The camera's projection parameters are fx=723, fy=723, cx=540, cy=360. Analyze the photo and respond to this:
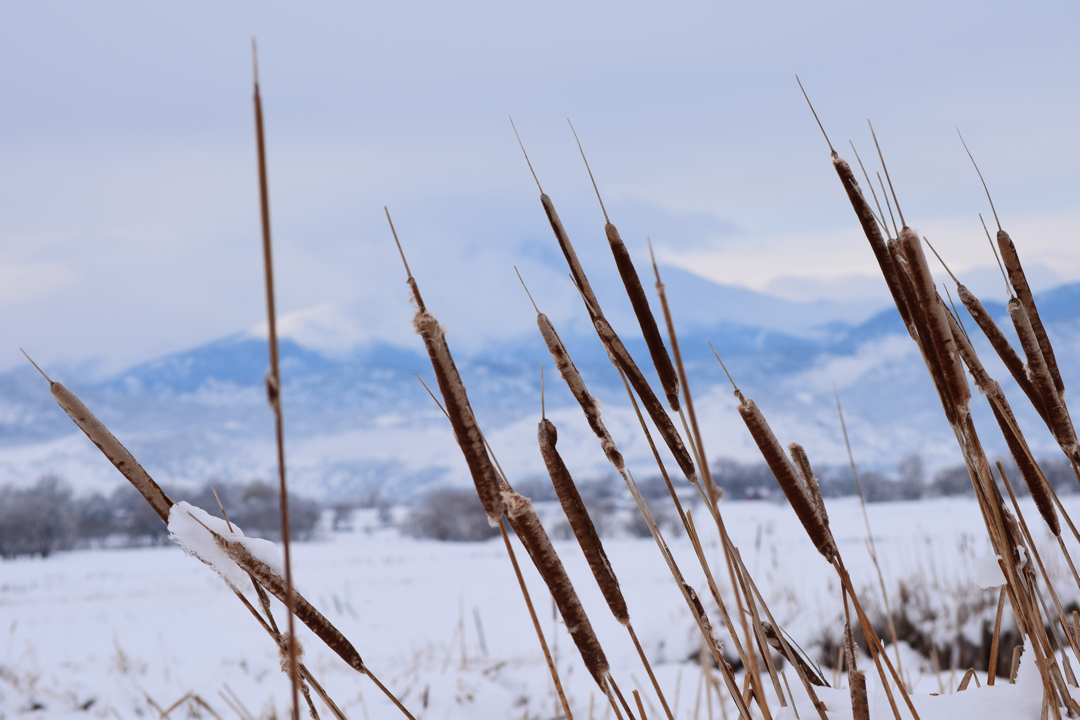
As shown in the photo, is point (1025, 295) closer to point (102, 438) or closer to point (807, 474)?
point (807, 474)

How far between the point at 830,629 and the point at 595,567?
4.96 metres

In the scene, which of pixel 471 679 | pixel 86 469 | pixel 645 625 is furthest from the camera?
pixel 86 469

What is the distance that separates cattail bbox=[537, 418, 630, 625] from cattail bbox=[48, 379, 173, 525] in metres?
0.31

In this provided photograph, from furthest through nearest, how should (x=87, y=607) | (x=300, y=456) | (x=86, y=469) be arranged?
(x=300, y=456) → (x=86, y=469) → (x=87, y=607)

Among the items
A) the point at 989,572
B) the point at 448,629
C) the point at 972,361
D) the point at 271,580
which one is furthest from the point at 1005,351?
the point at 448,629

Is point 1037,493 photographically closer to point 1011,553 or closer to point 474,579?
point 1011,553

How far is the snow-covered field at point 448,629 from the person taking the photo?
3.58m

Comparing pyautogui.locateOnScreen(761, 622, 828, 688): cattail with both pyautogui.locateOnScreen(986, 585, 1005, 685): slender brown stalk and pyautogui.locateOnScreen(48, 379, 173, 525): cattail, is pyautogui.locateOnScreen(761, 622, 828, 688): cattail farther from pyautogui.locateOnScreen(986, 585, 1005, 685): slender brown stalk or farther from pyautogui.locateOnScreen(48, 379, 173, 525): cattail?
pyautogui.locateOnScreen(48, 379, 173, 525): cattail

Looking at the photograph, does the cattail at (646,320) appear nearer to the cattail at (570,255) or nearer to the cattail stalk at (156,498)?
the cattail at (570,255)

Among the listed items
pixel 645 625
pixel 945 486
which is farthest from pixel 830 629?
pixel 945 486

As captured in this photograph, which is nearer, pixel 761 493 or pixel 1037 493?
pixel 1037 493

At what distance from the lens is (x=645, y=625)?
5.69m

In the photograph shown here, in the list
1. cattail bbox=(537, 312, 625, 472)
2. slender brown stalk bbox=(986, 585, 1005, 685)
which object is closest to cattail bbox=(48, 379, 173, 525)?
cattail bbox=(537, 312, 625, 472)

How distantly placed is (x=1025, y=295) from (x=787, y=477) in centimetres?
54
